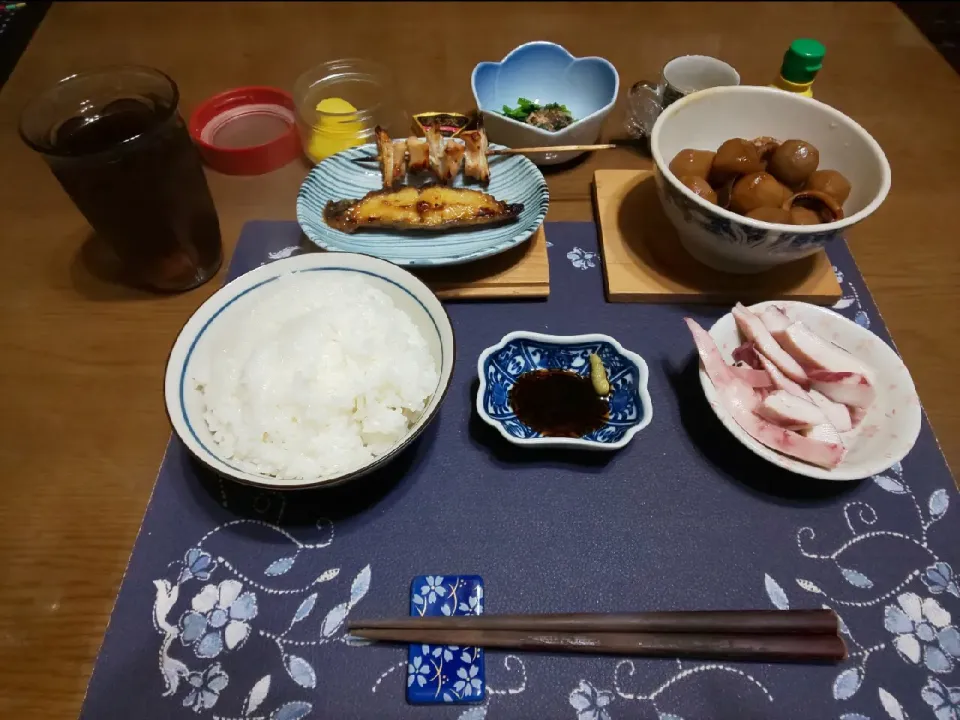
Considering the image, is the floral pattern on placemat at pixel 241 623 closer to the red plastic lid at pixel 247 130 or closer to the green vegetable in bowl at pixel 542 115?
the red plastic lid at pixel 247 130

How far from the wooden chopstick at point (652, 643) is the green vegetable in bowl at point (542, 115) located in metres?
1.69

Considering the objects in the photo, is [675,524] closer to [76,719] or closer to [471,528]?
[471,528]

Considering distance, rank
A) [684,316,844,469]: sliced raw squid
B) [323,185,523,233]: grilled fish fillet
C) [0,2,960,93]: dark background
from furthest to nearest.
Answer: [0,2,960,93]: dark background < [323,185,523,233]: grilled fish fillet < [684,316,844,469]: sliced raw squid

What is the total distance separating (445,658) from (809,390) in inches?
40.9

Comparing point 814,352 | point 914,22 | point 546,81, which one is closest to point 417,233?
point 546,81

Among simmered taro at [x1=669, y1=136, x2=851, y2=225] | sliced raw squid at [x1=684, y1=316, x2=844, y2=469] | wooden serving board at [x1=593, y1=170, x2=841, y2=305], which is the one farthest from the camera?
wooden serving board at [x1=593, y1=170, x2=841, y2=305]

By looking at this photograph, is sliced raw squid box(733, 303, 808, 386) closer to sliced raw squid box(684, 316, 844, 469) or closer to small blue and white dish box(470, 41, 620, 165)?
sliced raw squid box(684, 316, 844, 469)

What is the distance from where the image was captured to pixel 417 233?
1.92m

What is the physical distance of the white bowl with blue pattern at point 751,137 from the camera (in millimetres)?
1523

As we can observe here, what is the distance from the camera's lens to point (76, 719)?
1.12 meters

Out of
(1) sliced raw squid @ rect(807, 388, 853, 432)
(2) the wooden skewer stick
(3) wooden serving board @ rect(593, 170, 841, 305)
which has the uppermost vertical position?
(2) the wooden skewer stick

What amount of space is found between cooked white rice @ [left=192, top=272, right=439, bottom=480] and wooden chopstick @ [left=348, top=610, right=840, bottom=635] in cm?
36

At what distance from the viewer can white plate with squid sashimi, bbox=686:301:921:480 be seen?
1296mm

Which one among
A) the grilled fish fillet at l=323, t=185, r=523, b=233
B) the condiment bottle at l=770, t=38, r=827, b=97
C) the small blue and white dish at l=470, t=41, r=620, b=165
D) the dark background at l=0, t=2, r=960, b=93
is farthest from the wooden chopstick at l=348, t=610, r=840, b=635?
the dark background at l=0, t=2, r=960, b=93
